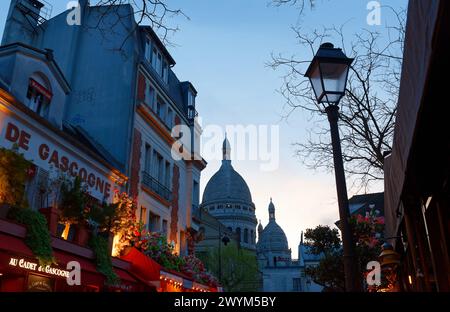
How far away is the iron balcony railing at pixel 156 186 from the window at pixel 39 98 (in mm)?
6127

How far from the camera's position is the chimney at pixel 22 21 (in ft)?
66.4

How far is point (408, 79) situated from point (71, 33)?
69.2 feet

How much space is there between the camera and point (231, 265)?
58156 mm

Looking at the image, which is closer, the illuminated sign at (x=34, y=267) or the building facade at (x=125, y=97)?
the illuminated sign at (x=34, y=267)

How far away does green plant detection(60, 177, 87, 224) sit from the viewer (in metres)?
13.4

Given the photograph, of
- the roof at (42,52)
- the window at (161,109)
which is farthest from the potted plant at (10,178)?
the window at (161,109)

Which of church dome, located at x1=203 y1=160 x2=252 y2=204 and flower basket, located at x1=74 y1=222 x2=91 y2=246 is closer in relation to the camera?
flower basket, located at x1=74 y1=222 x2=91 y2=246

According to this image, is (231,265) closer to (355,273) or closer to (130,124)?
(130,124)

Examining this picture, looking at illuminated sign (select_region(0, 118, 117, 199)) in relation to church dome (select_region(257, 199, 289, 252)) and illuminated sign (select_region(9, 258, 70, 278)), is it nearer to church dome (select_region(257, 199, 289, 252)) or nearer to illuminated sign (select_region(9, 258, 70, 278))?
illuminated sign (select_region(9, 258, 70, 278))

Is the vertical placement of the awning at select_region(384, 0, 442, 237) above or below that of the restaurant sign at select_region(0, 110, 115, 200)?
below

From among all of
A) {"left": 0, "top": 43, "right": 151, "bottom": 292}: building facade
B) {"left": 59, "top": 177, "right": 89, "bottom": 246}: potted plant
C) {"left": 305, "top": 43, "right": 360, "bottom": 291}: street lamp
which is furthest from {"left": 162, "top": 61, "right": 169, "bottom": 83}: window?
{"left": 305, "top": 43, "right": 360, "bottom": 291}: street lamp

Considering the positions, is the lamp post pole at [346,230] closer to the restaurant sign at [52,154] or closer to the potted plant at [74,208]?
the restaurant sign at [52,154]

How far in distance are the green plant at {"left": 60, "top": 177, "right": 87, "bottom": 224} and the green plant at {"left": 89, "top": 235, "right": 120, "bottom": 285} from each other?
1000 millimetres

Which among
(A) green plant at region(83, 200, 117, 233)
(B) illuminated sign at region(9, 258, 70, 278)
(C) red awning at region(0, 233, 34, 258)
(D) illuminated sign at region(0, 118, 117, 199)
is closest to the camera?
(C) red awning at region(0, 233, 34, 258)
